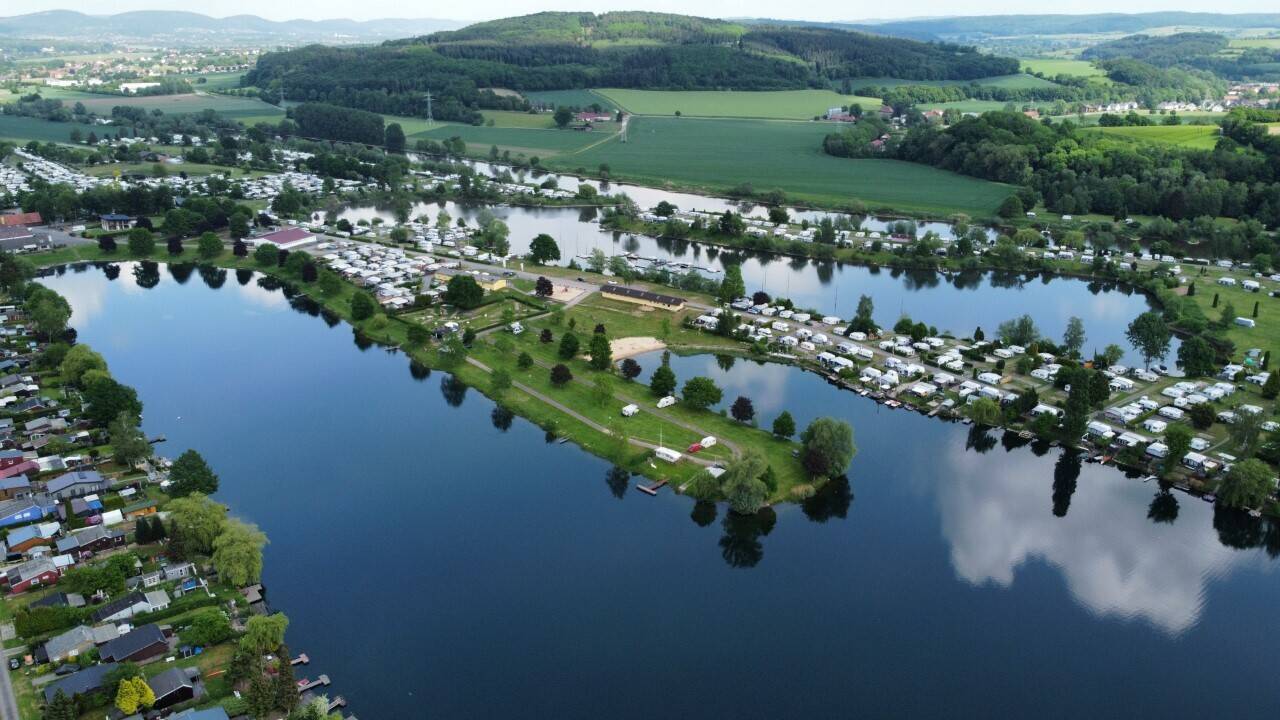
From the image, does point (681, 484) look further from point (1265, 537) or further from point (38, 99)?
point (38, 99)

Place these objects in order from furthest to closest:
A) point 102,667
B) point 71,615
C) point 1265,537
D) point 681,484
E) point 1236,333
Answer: point 1236,333
point 681,484
point 1265,537
point 71,615
point 102,667

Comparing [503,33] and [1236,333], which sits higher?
[503,33]

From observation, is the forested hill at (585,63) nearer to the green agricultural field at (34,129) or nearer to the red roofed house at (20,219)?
the green agricultural field at (34,129)

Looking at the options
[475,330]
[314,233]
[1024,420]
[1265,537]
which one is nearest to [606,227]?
[314,233]

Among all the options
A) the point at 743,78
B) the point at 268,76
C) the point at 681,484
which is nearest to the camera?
the point at 681,484

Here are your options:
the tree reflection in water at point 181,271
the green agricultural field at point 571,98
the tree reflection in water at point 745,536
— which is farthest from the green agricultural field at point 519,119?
the tree reflection in water at point 745,536

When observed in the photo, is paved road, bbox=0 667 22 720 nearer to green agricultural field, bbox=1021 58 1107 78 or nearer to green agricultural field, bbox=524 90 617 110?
green agricultural field, bbox=524 90 617 110

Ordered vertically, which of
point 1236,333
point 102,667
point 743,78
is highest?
point 743,78
